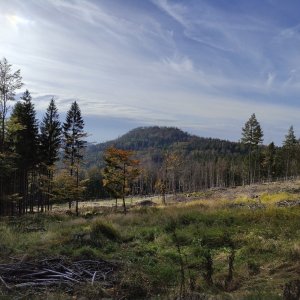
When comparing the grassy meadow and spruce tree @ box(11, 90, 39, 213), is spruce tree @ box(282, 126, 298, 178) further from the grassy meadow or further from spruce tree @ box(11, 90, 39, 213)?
the grassy meadow

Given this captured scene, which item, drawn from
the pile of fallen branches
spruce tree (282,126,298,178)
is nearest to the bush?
the pile of fallen branches

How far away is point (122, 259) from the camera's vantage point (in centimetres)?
1252

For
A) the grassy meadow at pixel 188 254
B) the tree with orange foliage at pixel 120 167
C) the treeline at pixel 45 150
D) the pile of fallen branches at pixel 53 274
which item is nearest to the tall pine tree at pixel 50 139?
the treeline at pixel 45 150

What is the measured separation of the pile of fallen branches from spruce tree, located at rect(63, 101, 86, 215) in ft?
114

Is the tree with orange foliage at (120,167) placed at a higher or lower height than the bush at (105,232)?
higher

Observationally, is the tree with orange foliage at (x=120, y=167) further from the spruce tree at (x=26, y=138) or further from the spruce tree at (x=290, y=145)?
the spruce tree at (x=290, y=145)

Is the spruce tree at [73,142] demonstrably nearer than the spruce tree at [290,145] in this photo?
Yes

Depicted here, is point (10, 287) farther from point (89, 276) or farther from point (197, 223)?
point (197, 223)

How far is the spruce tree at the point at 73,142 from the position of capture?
46022 mm

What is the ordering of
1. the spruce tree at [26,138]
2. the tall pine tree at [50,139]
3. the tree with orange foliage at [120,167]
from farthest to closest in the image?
the tall pine tree at [50,139] < the spruce tree at [26,138] < the tree with orange foliage at [120,167]

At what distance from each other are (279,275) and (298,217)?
10031 millimetres

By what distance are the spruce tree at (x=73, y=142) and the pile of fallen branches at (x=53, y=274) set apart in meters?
34.8

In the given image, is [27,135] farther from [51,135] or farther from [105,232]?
[105,232]

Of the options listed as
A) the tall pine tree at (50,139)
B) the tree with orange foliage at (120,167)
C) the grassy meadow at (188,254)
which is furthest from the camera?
the tall pine tree at (50,139)
